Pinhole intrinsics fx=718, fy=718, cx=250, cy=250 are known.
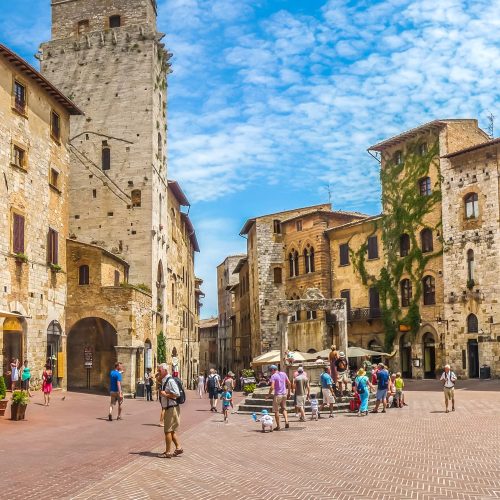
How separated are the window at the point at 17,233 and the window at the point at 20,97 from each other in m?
4.63

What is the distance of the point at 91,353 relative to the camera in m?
38.4

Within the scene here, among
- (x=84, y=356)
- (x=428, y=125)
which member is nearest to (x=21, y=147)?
(x=84, y=356)

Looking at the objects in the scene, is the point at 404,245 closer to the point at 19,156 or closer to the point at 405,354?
the point at 405,354

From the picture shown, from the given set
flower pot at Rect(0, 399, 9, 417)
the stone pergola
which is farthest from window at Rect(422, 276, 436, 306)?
flower pot at Rect(0, 399, 9, 417)

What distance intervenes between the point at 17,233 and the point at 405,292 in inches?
1052

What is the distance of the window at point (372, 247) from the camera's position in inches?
1953

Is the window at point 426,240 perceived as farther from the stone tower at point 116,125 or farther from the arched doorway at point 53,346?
the arched doorway at point 53,346

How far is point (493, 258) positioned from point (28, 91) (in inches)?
1047

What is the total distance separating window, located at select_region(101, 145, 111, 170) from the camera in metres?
44.4

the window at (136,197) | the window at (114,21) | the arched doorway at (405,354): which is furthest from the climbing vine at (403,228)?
the window at (114,21)

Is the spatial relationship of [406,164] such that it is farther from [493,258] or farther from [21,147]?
[21,147]

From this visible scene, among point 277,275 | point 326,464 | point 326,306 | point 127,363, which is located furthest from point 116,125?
point 326,464

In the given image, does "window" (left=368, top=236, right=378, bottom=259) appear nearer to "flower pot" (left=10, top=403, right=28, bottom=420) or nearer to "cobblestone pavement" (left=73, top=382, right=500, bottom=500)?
"cobblestone pavement" (left=73, top=382, right=500, bottom=500)

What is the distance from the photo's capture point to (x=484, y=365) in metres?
40.6
